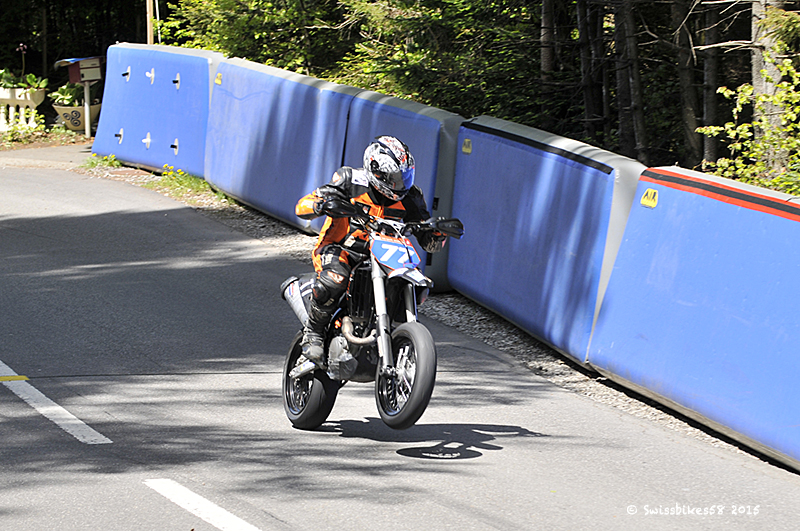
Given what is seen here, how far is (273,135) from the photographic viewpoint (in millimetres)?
12539

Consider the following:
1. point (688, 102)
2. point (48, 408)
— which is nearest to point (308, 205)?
point (48, 408)

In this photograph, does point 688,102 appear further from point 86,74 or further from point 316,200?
point 86,74

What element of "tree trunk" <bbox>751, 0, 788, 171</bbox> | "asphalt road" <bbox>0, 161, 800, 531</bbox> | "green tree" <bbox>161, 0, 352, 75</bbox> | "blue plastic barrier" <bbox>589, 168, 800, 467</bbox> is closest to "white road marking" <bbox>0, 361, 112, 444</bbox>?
"asphalt road" <bbox>0, 161, 800, 531</bbox>

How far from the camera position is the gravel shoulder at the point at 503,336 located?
6.51 metres

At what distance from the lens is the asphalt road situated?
4.68 m

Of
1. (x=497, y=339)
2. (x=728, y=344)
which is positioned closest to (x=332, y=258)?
(x=728, y=344)

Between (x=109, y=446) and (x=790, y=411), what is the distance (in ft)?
12.4

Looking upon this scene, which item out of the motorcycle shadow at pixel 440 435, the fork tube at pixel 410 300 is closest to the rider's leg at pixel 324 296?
the fork tube at pixel 410 300

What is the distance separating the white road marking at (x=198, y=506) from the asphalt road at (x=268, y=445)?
1cm

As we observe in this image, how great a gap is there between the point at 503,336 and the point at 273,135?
526 cm

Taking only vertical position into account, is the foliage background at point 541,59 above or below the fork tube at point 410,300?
above

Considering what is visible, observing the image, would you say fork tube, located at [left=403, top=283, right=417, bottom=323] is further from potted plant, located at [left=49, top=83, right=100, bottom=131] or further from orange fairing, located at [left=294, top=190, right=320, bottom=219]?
potted plant, located at [left=49, top=83, right=100, bottom=131]

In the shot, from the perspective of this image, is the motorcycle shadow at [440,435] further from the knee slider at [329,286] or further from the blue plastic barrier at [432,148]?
the blue plastic barrier at [432,148]

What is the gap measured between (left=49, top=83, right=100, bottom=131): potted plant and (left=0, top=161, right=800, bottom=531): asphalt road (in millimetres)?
12514
